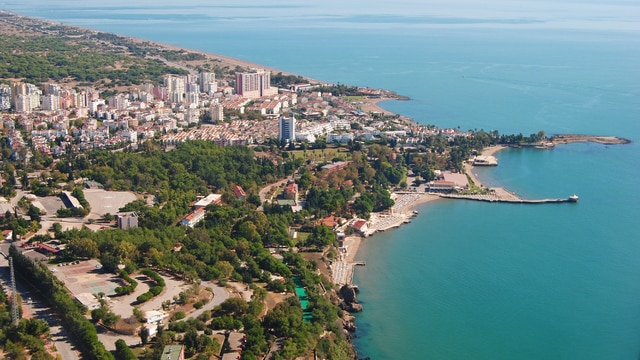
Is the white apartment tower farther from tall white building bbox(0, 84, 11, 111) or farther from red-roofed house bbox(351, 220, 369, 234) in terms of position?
red-roofed house bbox(351, 220, 369, 234)

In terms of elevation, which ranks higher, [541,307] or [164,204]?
[164,204]

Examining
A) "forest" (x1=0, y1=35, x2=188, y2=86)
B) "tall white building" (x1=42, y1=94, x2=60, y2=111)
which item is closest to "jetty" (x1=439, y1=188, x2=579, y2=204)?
"tall white building" (x1=42, y1=94, x2=60, y2=111)

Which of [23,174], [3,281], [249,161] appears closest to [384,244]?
[249,161]

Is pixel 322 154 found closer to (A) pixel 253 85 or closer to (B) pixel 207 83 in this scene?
(A) pixel 253 85

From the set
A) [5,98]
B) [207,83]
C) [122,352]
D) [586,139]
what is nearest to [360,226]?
[122,352]

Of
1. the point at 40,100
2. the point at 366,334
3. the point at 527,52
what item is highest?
the point at 527,52

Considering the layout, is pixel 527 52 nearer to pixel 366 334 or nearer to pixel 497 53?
pixel 497 53
